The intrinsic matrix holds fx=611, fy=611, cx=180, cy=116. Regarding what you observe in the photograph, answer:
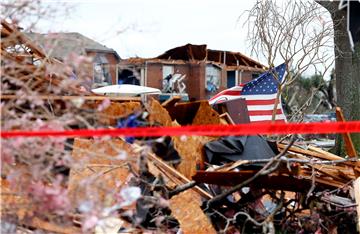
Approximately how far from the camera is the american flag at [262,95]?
1095 cm

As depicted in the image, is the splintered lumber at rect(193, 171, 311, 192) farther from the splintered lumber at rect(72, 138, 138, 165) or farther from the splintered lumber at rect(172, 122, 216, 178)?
the splintered lumber at rect(72, 138, 138, 165)

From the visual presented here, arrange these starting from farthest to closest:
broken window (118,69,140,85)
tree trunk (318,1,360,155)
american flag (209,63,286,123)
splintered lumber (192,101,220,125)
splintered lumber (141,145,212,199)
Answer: tree trunk (318,1,360,155), american flag (209,63,286,123), splintered lumber (192,101,220,125), splintered lumber (141,145,212,199), broken window (118,69,140,85)

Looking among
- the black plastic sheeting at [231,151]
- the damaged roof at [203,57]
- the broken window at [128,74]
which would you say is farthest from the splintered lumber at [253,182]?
the damaged roof at [203,57]

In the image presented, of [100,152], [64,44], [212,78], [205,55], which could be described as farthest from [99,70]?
[212,78]

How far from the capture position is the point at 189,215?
185 inches

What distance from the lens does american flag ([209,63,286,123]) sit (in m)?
10.9

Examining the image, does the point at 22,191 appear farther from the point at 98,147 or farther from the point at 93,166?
the point at 93,166

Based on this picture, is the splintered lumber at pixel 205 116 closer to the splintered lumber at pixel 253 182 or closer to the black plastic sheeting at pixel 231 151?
the black plastic sheeting at pixel 231 151

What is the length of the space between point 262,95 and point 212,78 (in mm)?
16775

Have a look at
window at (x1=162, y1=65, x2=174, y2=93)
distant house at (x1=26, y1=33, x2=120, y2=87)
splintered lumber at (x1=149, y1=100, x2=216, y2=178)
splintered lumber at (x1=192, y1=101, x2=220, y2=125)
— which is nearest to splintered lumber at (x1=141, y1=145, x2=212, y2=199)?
splintered lumber at (x1=149, y1=100, x2=216, y2=178)

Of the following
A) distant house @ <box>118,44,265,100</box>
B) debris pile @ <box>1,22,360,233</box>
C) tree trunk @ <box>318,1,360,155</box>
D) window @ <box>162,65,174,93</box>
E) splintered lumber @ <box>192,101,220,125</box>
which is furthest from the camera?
distant house @ <box>118,44,265,100</box>

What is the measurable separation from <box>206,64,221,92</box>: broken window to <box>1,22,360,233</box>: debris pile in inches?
823

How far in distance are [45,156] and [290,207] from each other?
3.09 m

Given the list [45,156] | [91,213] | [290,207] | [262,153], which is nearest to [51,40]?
[45,156]
